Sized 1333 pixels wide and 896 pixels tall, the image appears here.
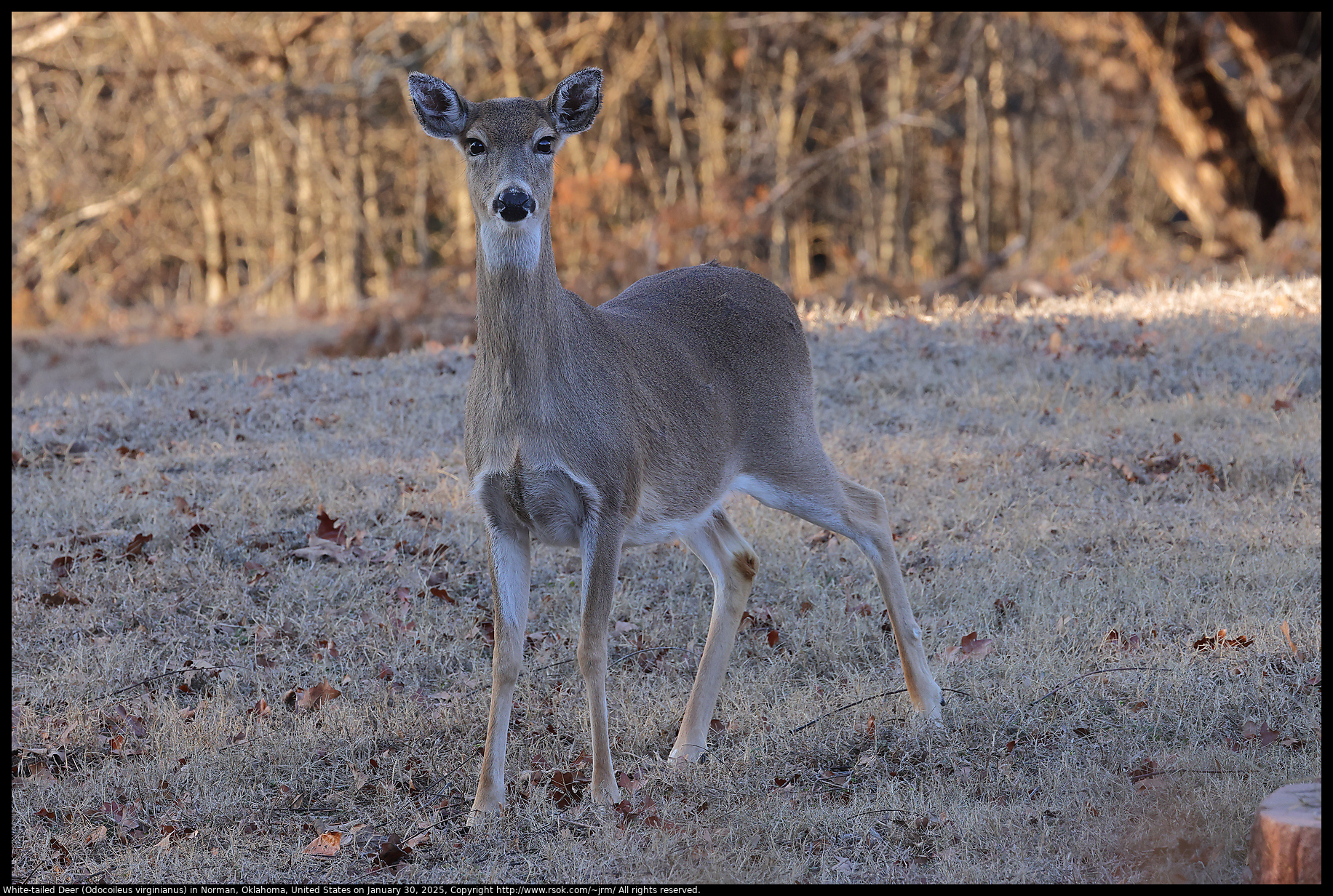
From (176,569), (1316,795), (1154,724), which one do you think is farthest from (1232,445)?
(176,569)

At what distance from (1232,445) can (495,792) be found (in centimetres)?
538

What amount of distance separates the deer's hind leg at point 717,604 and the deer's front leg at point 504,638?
27.3 inches

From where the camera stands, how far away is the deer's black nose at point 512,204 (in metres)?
3.93

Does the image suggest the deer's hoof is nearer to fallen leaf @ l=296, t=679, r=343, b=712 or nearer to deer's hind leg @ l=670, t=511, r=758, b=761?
deer's hind leg @ l=670, t=511, r=758, b=761

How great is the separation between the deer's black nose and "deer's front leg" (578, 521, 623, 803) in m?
1.00

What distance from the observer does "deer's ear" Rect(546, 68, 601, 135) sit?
4227 mm

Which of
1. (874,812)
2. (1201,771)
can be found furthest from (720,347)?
(1201,771)

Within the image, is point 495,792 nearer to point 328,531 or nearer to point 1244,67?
point 328,531

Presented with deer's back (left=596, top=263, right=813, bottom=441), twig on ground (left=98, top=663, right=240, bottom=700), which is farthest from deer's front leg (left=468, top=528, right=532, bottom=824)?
twig on ground (left=98, top=663, right=240, bottom=700)

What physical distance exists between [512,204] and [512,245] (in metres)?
0.24

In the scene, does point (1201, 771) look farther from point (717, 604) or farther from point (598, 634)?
point (598, 634)

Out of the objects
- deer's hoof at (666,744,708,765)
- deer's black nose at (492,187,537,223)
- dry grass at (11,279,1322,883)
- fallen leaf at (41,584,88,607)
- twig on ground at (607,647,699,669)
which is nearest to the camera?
deer's black nose at (492,187,537,223)

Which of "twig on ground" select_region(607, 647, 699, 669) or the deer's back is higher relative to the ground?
the deer's back

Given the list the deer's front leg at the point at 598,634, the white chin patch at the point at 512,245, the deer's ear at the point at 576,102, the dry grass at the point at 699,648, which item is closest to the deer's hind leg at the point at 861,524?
the dry grass at the point at 699,648
